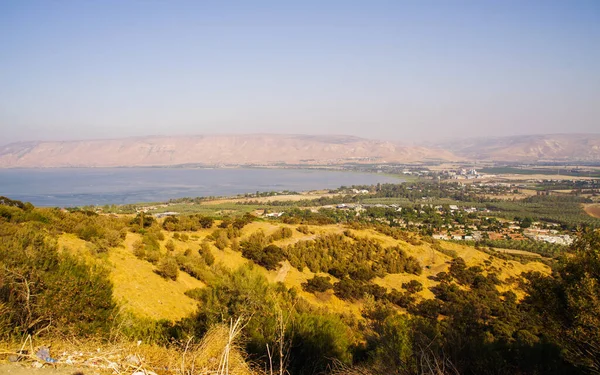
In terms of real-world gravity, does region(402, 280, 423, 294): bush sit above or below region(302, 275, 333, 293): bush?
below

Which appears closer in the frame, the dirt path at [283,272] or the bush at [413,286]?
the dirt path at [283,272]

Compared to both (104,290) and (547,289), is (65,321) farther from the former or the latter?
(547,289)

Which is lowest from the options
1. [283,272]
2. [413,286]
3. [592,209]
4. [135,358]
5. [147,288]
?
[592,209]

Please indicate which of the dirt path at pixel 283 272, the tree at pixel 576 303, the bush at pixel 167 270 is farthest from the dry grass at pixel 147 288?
the tree at pixel 576 303

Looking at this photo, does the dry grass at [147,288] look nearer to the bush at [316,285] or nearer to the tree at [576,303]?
the bush at [316,285]

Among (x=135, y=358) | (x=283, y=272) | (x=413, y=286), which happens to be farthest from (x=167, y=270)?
(x=413, y=286)

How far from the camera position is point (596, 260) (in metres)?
6.23

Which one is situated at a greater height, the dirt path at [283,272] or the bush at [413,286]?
the dirt path at [283,272]

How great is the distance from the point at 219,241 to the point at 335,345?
11.9 metres

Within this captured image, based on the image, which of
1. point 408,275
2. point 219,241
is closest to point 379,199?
point 408,275

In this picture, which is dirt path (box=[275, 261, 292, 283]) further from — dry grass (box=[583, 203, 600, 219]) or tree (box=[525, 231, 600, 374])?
dry grass (box=[583, 203, 600, 219])

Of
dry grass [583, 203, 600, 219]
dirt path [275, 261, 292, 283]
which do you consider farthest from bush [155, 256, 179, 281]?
dry grass [583, 203, 600, 219]

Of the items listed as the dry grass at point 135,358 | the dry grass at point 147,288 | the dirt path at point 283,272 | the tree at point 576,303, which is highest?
the dry grass at point 135,358

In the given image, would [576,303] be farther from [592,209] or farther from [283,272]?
[592,209]
